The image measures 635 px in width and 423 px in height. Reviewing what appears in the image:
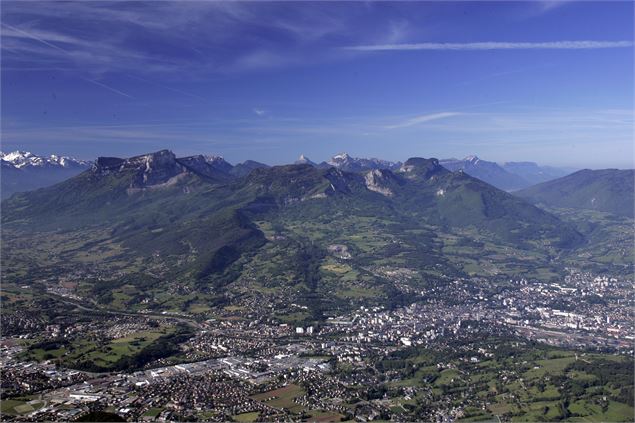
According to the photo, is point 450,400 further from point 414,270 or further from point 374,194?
point 374,194

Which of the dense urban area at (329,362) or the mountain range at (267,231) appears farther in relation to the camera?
the mountain range at (267,231)

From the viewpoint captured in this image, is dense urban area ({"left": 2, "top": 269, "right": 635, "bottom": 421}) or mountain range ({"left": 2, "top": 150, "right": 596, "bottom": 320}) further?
mountain range ({"left": 2, "top": 150, "right": 596, "bottom": 320})

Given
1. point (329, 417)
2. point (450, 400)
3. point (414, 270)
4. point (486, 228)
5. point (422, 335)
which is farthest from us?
point (486, 228)

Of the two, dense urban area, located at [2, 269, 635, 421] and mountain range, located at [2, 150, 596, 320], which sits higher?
mountain range, located at [2, 150, 596, 320]

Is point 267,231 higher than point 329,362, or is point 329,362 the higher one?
point 267,231

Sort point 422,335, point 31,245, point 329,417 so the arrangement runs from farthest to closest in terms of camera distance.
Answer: point 31,245, point 422,335, point 329,417

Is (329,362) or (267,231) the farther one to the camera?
(267,231)

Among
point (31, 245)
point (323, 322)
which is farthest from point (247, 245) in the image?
point (31, 245)

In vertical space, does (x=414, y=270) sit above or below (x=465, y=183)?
below

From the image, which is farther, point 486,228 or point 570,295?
point 486,228

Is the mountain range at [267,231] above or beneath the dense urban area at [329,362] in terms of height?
above

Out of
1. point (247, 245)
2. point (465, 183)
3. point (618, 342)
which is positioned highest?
point (465, 183)
